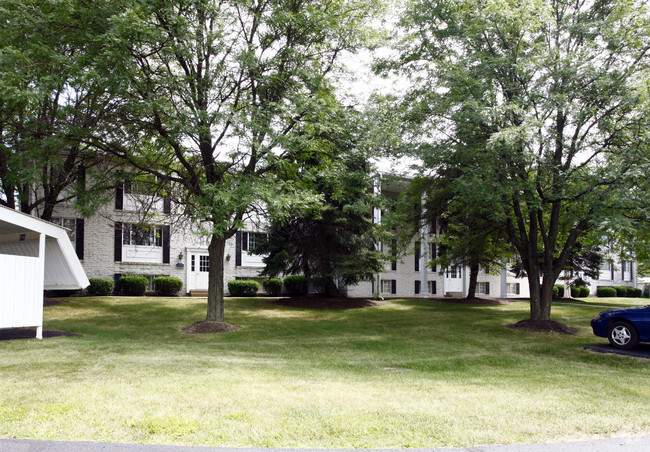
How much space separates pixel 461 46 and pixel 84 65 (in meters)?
12.2

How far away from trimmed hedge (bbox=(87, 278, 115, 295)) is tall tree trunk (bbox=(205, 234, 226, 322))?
10.8m

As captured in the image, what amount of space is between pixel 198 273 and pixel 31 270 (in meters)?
16.5

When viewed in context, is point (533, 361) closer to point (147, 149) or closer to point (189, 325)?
point (189, 325)

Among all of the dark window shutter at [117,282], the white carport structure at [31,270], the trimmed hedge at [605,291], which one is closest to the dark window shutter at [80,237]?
the dark window shutter at [117,282]

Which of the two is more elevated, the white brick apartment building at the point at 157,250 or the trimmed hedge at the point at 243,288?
the white brick apartment building at the point at 157,250

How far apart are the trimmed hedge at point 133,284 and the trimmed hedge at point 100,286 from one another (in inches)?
25.0

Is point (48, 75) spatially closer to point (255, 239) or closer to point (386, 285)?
point (255, 239)

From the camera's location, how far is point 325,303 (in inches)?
996

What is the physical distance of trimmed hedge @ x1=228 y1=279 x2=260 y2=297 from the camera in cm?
2852

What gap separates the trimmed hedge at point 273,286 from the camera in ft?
97.8

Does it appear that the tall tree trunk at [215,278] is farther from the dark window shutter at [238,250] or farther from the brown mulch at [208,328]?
the dark window shutter at [238,250]

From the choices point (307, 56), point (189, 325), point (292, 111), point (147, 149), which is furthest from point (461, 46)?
point (189, 325)

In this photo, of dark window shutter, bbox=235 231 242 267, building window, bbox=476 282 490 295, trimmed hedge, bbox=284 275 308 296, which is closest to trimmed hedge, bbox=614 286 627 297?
building window, bbox=476 282 490 295

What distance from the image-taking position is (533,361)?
11.7 metres
